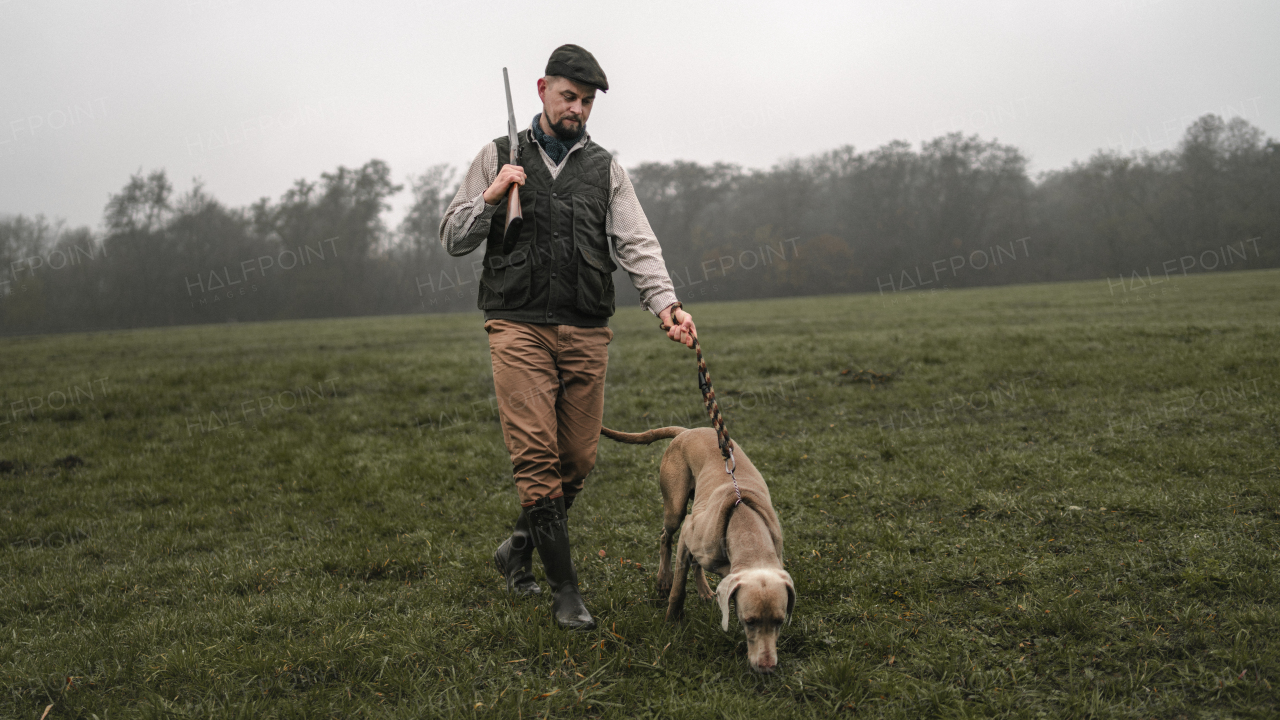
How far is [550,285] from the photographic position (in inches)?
148

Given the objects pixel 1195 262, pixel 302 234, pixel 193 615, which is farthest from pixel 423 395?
pixel 1195 262

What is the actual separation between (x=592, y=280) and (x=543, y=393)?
2.09 feet

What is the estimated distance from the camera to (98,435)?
360 inches

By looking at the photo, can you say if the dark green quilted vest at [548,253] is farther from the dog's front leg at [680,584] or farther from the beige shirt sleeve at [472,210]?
the dog's front leg at [680,584]

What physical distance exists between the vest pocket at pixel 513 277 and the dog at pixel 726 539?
3.07ft

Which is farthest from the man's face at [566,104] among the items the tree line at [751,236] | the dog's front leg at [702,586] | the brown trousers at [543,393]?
the tree line at [751,236]

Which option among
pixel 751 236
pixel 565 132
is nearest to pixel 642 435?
pixel 565 132

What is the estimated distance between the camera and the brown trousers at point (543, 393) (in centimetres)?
372

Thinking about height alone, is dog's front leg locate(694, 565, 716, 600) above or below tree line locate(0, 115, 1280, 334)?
below

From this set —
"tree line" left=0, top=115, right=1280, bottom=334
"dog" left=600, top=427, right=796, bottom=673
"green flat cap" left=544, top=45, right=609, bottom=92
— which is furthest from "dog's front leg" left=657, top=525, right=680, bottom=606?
"tree line" left=0, top=115, right=1280, bottom=334

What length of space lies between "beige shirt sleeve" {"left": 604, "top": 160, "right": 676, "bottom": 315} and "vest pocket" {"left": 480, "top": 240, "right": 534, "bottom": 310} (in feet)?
1.72

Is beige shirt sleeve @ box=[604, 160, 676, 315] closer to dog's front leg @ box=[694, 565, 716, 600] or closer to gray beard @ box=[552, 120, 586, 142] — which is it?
gray beard @ box=[552, 120, 586, 142]

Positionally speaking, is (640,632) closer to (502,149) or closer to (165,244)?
(502,149)

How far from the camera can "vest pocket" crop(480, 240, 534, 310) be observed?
3707mm
